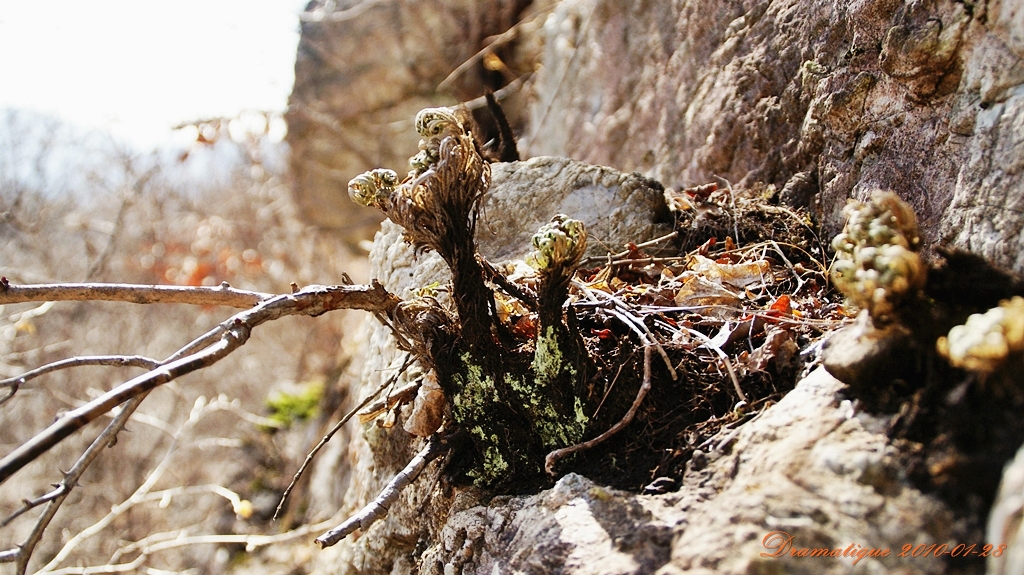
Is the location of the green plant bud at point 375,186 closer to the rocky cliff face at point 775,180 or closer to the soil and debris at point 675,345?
the soil and debris at point 675,345

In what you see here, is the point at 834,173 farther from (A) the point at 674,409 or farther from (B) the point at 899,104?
(A) the point at 674,409

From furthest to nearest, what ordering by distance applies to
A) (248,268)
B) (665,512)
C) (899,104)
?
(248,268) → (899,104) → (665,512)

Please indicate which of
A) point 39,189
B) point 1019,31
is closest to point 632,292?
point 1019,31

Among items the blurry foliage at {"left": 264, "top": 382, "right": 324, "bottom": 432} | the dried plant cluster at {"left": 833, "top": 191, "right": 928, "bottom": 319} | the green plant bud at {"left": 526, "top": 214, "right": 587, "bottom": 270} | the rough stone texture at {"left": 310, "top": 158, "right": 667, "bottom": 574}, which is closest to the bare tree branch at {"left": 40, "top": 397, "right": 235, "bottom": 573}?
the rough stone texture at {"left": 310, "top": 158, "right": 667, "bottom": 574}

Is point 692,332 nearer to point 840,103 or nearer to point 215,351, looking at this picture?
point 840,103

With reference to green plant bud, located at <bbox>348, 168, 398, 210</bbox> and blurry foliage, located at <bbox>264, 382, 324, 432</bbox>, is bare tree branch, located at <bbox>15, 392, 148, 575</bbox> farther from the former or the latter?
blurry foliage, located at <bbox>264, 382, 324, 432</bbox>

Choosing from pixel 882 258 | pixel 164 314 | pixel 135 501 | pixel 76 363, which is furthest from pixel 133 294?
pixel 164 314
